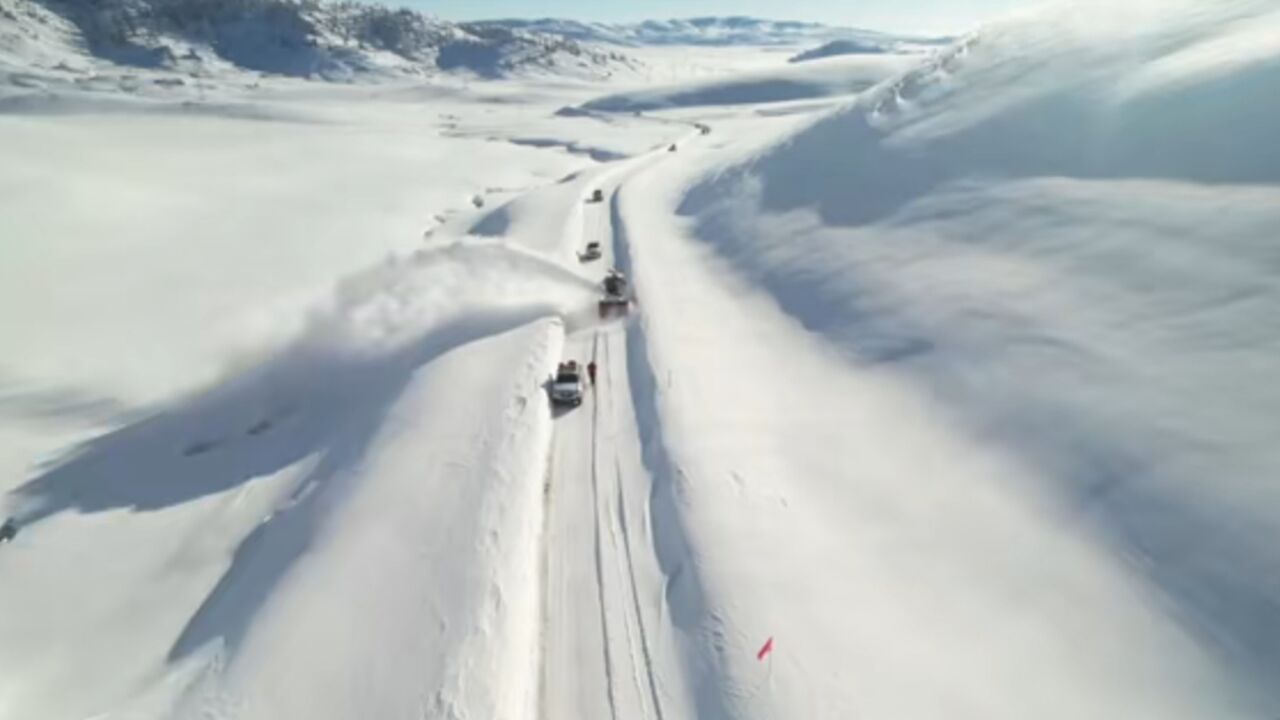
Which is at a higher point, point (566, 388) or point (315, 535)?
point (566, 388)

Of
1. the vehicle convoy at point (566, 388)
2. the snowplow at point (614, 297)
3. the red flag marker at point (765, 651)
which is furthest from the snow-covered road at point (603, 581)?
the snowplow at point (614, 297)

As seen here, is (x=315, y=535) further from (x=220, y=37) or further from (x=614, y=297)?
(x=220, y=37)

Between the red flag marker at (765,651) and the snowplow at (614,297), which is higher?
the red flag marker at (765,651)

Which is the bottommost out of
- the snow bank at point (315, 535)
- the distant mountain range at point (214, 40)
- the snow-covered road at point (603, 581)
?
the distant mountain range at point (214, 40)

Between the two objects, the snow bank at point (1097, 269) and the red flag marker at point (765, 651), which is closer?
the red flag marker at point (765, 651)

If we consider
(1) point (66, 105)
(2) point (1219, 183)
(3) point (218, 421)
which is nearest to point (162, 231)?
(3) point (218, 421)

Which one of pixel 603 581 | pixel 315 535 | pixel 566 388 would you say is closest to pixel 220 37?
pixel 566 388

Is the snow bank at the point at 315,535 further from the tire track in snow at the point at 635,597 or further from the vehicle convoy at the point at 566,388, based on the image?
the tire track in snow at the point at 635,597

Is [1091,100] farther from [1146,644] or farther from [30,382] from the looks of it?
[30,382]
